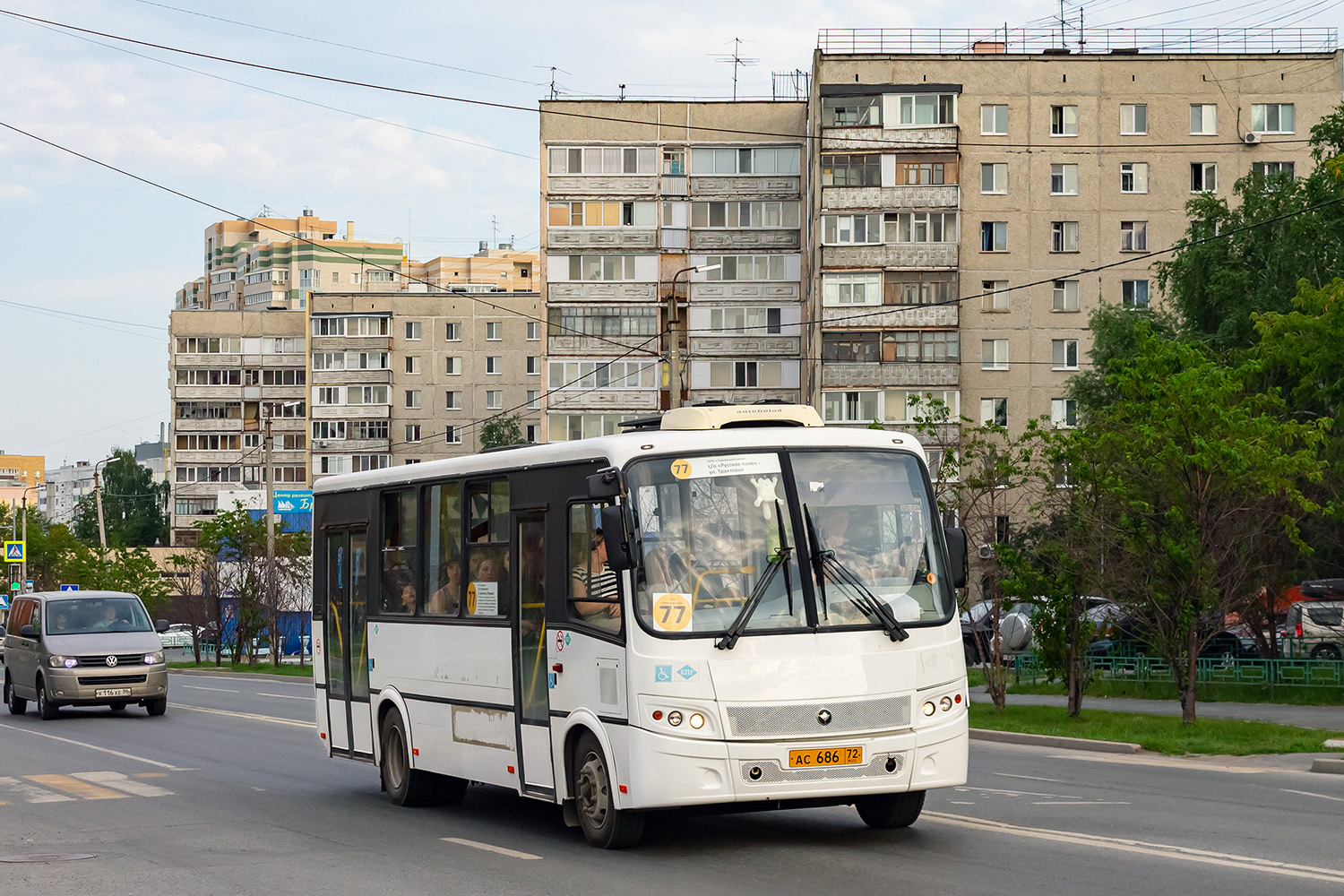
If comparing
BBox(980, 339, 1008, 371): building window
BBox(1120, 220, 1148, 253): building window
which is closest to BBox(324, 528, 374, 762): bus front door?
BBox(980, 339, 1008, 371): building window

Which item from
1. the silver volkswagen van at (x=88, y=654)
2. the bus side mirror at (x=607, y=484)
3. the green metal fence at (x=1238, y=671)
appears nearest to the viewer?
the bus side mirror at (x=607, y=484)

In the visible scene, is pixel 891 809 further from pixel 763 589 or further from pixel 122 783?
pixel 122 783

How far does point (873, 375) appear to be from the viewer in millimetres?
70688

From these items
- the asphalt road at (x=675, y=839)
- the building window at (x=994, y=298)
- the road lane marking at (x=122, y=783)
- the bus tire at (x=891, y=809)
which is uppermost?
the building window at (x=994, y=298)

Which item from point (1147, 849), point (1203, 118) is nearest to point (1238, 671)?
point (1147, 849)

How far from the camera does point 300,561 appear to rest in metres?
52.2

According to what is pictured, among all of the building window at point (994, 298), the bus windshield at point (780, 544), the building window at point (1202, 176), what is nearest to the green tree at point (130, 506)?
the building window at point (994, 298)

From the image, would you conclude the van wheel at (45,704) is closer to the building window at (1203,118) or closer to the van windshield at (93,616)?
the van windshield at (93,616)

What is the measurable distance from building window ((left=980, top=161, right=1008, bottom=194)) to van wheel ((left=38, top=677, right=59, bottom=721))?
52.9m

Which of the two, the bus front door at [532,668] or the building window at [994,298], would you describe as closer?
the bus front door at [532,668]

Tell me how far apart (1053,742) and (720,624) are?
12877 mm

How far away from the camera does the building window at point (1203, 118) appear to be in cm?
7331

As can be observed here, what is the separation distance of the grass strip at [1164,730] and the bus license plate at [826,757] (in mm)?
11246

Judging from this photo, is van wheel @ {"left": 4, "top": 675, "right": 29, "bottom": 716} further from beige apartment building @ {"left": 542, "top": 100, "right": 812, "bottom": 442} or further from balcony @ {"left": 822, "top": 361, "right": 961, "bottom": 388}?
beige apartment building @ {"left": 542, "top": 100, "right": 812, "bottom": 442}
